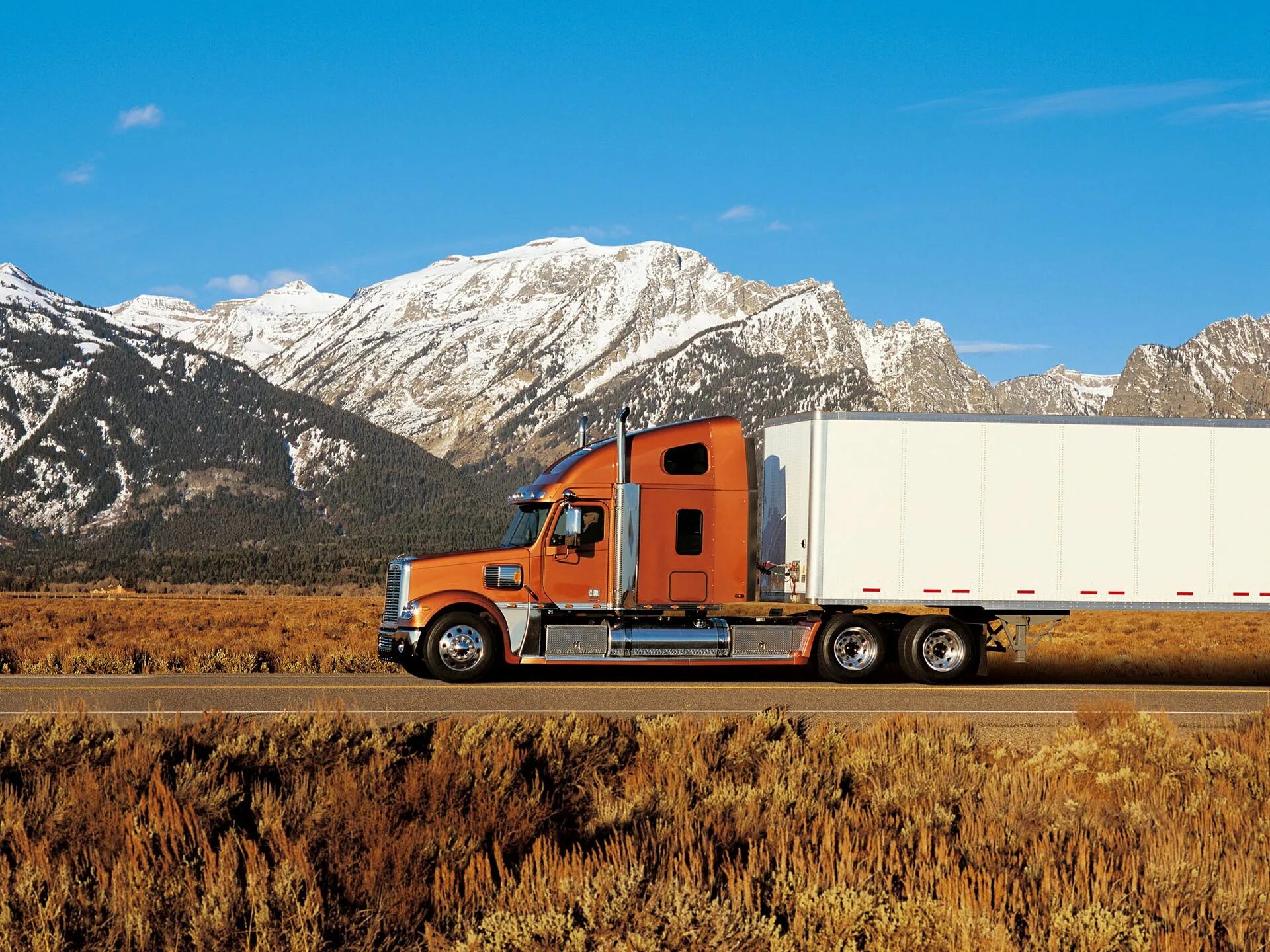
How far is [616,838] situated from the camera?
801 cm

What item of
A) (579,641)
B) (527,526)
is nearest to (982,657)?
(579,641)

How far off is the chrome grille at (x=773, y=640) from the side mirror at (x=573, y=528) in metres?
2.41

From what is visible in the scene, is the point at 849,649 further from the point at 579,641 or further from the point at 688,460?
the point at 579,641

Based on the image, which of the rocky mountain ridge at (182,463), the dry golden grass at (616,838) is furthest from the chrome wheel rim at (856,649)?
the rocky mountain ridge at (182,463)

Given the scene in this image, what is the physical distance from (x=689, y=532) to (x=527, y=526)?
223 cm

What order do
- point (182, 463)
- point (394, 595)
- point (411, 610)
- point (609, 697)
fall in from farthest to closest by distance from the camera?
1. point (182, 463)
2. point (394, 595)
3. point (411, 610)
4. point (609, 697)

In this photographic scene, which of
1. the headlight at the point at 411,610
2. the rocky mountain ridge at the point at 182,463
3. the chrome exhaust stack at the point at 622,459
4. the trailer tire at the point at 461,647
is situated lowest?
the trailer tire at the point at 461,647

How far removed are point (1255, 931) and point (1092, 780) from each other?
392cm

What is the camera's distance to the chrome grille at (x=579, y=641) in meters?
17.6

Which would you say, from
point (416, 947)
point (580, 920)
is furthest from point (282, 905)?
point (580, 920)

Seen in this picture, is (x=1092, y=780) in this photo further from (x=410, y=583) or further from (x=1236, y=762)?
(x=410, y=583)

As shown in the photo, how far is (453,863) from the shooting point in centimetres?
753

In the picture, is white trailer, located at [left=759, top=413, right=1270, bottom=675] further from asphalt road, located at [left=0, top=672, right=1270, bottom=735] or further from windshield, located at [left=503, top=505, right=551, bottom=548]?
windshield, located at [left=503, top=505, right=551, bottom=548]

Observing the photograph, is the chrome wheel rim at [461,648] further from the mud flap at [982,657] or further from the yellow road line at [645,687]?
the mud flap at [982,657]
